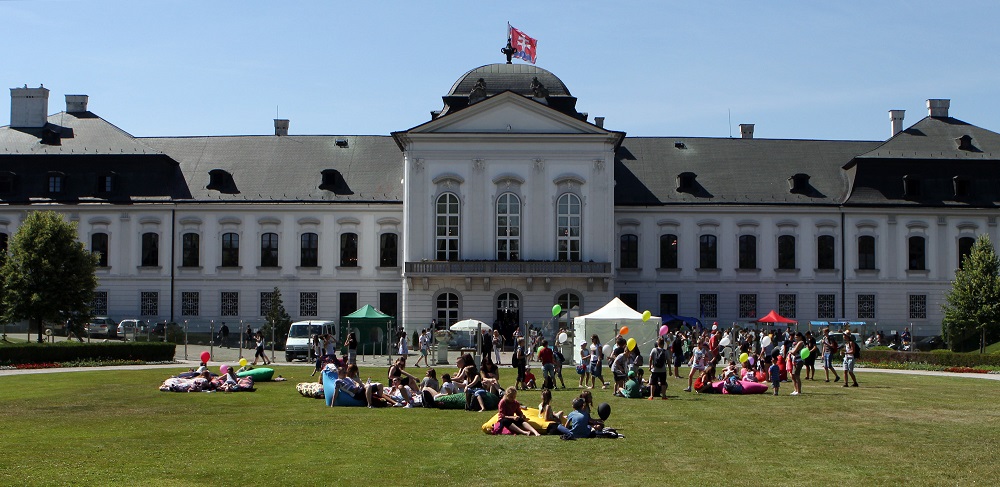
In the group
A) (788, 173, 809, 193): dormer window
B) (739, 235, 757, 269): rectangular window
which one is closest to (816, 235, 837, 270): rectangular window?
(788, 173, 809, 193): dormer window

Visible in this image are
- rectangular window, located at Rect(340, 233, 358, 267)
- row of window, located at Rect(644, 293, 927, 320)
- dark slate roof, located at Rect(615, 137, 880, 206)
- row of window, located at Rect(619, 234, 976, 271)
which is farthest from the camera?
dark slate roof, located at Rect(615, 137, 880, 206)

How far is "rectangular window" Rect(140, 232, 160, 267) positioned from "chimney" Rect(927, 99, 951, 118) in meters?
45.0

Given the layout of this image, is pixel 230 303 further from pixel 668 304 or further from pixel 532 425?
pixel 532 425

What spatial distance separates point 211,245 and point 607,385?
36.1 metres

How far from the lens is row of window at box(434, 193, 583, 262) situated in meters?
61.2

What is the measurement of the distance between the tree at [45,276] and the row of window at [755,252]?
28.1 meters

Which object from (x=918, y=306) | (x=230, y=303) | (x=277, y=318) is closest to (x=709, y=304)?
(x=918, y=306)

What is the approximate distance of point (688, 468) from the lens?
17.2 meters

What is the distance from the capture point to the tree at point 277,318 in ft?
197

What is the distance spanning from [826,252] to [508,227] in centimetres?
1794

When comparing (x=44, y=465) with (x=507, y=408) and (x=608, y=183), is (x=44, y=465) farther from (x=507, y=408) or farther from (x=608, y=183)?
(x=608, y=183)

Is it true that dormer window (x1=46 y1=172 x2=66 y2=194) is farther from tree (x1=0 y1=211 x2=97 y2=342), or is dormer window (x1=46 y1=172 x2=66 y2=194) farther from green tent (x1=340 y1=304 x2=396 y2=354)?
green tent (x1=340 y1=304 x2=396 y2=354)

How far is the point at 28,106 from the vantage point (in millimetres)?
68750

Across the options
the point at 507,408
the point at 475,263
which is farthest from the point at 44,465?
the point at 475,263
